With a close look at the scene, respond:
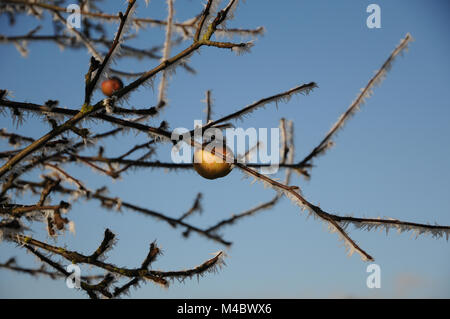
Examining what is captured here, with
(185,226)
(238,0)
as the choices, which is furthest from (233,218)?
(238,0)

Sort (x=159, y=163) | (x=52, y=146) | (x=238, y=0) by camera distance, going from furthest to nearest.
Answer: (x=159, y=163) < (x=52, y=146) < (x=238, y=0)

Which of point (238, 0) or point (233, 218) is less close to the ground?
point (238, 0)

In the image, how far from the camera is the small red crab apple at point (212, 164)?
1.62 m

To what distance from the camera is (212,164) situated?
1698 mm

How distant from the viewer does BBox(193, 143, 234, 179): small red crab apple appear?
1617 mm

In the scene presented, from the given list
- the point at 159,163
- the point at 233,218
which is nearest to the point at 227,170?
the point at 159,163
